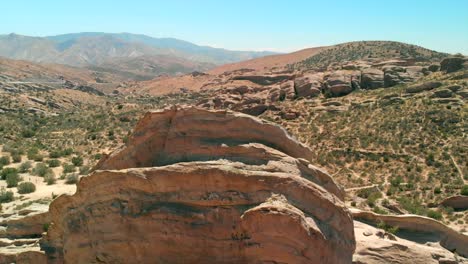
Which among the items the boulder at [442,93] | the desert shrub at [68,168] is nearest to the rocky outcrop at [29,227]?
the desert shrub at [68,168]

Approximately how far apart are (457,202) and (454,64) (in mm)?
32643

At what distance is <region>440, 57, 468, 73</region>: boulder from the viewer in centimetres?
5416

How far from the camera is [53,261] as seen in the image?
46.2ft

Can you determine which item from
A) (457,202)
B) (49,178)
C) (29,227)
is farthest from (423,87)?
(29,227)

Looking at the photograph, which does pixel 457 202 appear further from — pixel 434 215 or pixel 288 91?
pixel 288 91

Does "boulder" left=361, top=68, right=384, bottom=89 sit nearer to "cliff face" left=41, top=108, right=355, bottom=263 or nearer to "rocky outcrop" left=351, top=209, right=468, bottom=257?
"rocky outcrop" left=351, top=209, right=468, bottom=257

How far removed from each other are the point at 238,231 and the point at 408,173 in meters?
26.6

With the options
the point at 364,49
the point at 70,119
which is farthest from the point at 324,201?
the point at 364,49

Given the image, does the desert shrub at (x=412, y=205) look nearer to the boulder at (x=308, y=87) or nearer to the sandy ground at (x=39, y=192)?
the sandy ground at (x=39, y=192)

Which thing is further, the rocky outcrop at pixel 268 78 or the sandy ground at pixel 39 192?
the rocky outcrop at pixel 268 78

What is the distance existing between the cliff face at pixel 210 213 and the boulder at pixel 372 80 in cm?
4596

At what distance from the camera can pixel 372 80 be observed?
2258 inches

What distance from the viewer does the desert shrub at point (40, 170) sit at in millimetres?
31123

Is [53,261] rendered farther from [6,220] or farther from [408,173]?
[408,173]
